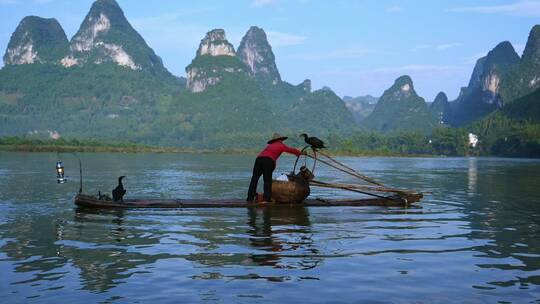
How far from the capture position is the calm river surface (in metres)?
7.55

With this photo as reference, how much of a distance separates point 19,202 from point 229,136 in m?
158

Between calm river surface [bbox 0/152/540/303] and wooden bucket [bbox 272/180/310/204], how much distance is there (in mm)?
359

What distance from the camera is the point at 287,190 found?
52.0 feet

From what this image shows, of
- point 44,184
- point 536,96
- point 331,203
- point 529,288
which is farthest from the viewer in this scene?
point 536,96

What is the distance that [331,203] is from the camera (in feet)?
54.1

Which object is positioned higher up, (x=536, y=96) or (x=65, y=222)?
(x=536, y=96)

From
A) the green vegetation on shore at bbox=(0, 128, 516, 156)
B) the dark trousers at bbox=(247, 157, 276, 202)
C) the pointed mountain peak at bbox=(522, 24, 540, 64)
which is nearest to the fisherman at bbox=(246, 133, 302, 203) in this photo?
the dark trousers at bbox=(247, 157, 276, 202)

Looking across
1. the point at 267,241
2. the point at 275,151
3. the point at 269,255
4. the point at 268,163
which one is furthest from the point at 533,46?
the point at 269,255

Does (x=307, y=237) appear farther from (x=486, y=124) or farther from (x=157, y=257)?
(x=486, y=124)

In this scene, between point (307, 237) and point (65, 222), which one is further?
point (65, 222)

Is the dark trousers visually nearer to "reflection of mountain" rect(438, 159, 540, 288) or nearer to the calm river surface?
the calm river surface

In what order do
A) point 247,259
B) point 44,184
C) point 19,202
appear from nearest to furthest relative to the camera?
1. point 247,259
2. point 19,202
3. point 44,184

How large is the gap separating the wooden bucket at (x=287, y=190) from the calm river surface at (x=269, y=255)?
1.18ft

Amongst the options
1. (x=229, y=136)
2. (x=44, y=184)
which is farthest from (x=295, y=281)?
→ (x=229, y=136)
